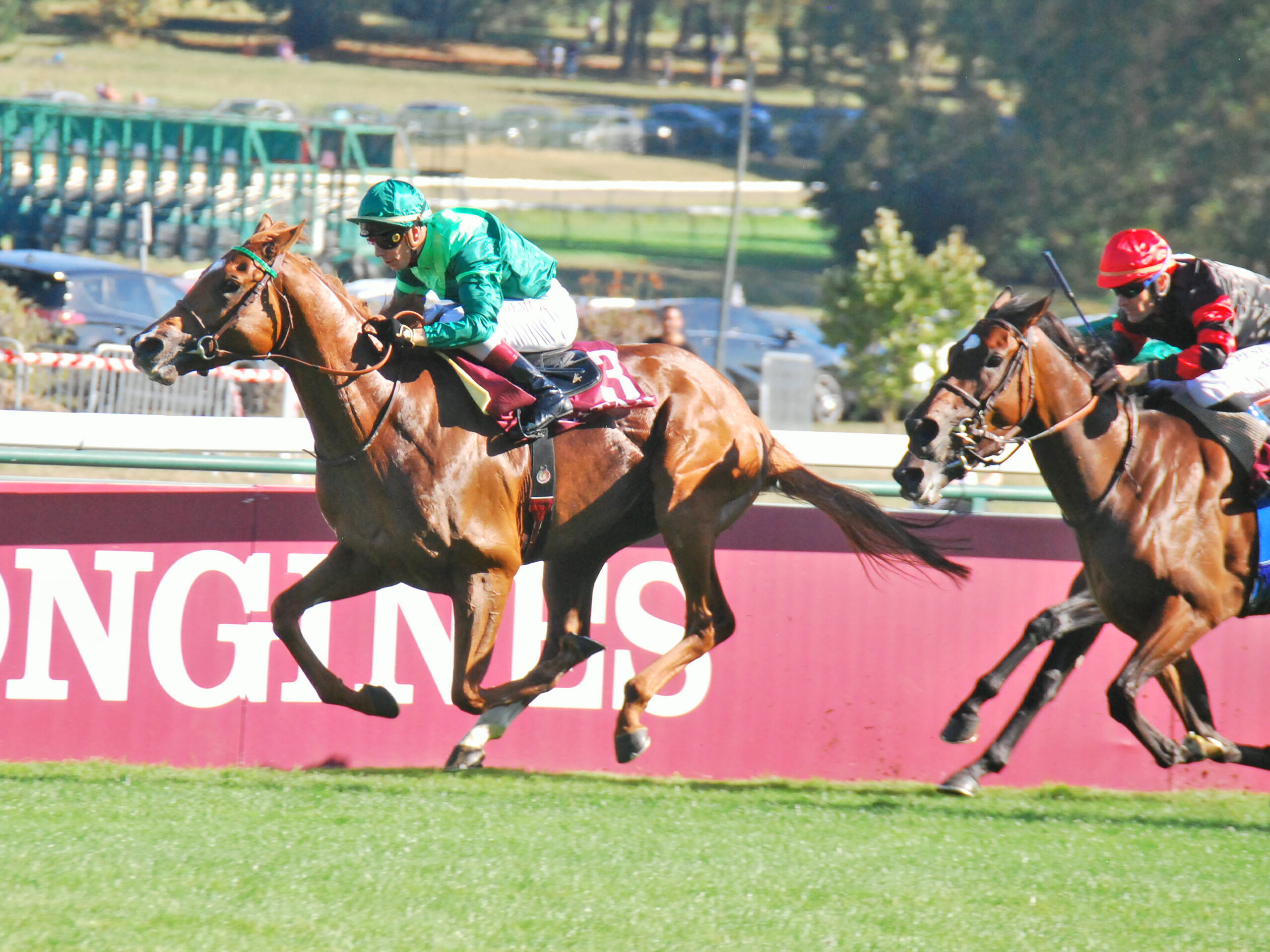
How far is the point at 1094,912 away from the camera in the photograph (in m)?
4.19

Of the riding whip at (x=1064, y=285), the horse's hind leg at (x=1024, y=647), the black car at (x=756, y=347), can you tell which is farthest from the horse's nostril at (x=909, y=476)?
the black car at (x=756, y=347)

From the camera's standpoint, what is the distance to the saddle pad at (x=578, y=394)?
5.15 m

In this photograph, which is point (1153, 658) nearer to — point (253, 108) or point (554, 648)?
point (554, 648)

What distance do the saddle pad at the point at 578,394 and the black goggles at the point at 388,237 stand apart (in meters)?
0.40

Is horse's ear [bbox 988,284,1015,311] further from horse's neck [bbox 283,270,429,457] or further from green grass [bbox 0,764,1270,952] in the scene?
horse's neck [bbox 283,270,429,457]

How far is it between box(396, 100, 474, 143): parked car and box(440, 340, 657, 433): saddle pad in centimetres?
3802

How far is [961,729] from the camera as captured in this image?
5.50 metres

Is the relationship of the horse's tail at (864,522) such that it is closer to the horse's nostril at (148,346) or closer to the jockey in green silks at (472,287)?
the jockey in green silks at (472,287)

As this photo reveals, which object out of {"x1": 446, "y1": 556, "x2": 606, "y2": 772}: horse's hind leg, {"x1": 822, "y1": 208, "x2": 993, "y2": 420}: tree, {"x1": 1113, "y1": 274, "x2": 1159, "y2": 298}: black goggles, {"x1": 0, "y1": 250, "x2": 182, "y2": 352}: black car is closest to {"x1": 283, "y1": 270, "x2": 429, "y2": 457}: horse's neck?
{"x1": 446, "y1": 556, "x2": 606, "y2": 772}: horse's hind leg

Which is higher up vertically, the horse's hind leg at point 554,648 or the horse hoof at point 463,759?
the horse's hind leg at point 554,648

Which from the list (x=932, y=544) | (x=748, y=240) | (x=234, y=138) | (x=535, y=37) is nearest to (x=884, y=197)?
(x=748, y=240)

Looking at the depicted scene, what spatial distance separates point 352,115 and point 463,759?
28.8 meters

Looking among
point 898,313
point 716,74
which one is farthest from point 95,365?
point 716,74

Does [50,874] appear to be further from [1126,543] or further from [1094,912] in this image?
[1126,543]
